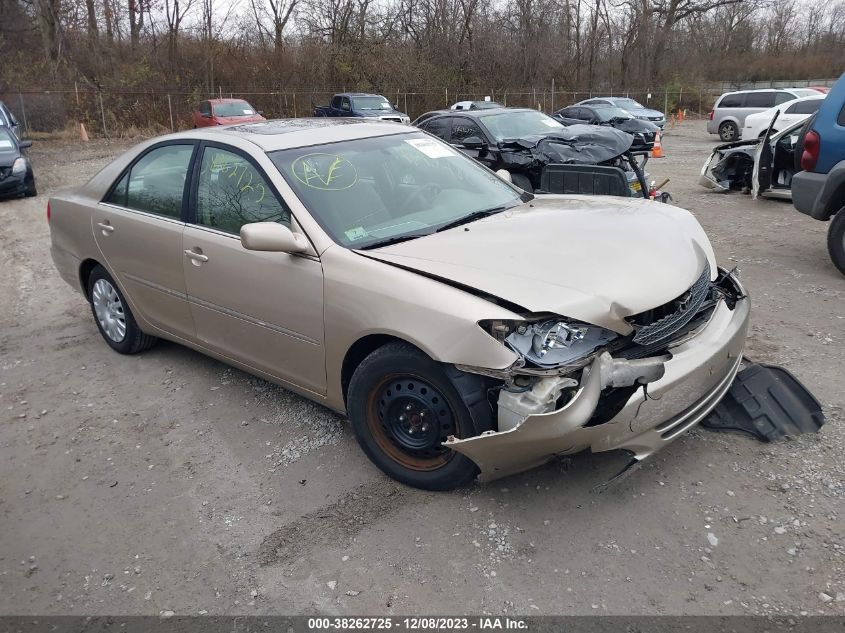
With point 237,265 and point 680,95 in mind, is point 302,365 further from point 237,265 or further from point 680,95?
point 680,95

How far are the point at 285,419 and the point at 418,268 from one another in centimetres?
155

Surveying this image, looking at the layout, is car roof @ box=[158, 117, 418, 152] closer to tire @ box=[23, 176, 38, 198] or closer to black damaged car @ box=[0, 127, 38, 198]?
black damaged car @ box=[0, 127, 38, 198]

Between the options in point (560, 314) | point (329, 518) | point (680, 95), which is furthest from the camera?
point (680, 95)

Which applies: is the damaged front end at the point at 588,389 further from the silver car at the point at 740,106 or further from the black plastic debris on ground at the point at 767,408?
the silver car at the point at 740,106

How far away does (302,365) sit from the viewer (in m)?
3.59

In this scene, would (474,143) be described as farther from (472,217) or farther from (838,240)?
(472,217)

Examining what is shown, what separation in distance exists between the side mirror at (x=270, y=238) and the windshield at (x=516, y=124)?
709cm

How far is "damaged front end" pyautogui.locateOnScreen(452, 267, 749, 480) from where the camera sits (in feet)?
8.93

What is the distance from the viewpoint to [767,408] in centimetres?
361

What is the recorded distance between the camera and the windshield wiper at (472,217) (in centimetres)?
362

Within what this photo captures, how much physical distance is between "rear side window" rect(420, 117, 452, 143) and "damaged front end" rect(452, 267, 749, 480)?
329 inches

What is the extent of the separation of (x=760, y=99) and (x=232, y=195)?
2176 centimetres

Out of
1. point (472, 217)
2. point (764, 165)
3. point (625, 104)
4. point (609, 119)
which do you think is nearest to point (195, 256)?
point (472, 217)

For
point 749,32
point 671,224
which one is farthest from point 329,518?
point 749,32
